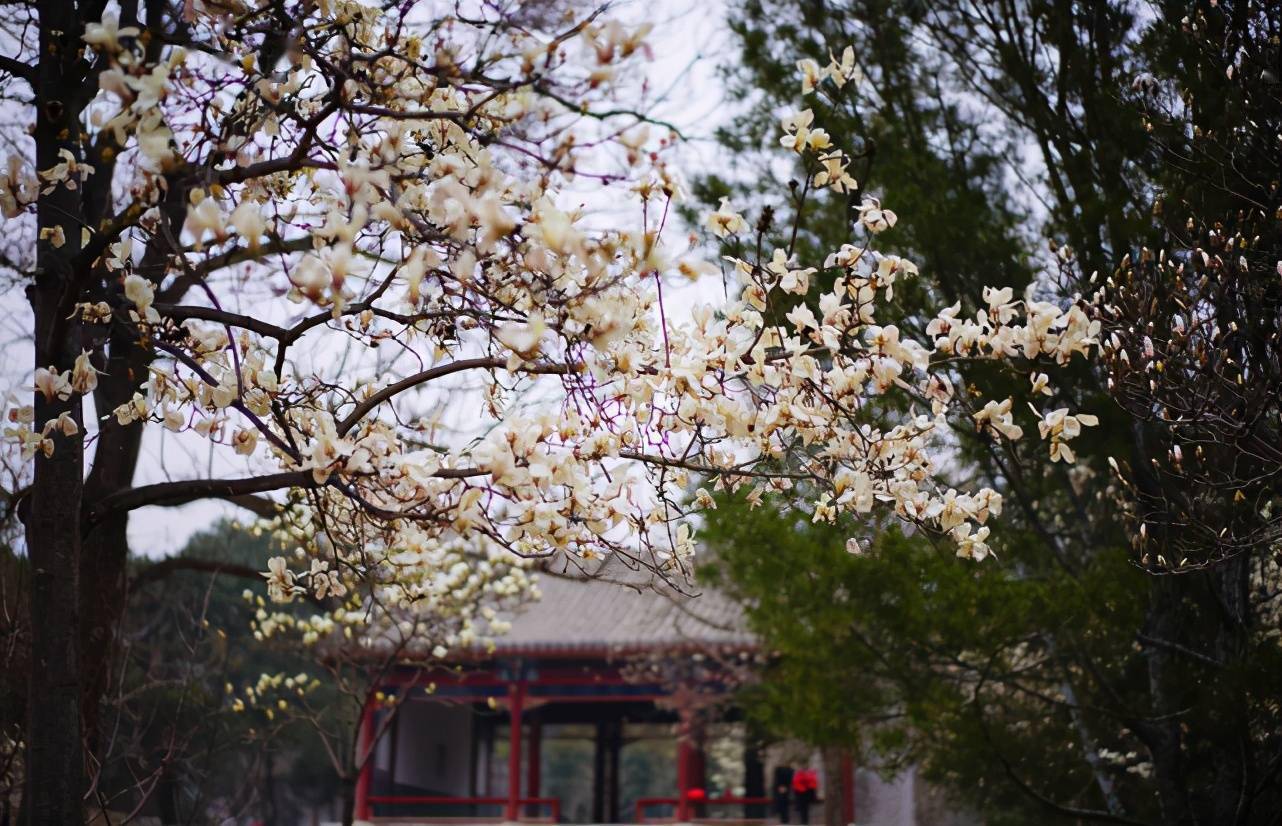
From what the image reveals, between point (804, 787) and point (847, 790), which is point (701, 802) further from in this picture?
point (804, 787)

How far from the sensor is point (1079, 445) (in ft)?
18.5

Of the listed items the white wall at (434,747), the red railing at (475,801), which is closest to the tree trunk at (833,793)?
the red railing at (475,801)

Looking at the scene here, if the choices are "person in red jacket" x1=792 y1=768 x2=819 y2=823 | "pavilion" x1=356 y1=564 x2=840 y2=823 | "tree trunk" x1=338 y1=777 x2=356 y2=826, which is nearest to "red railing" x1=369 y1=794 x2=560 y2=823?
"pavilion" x1=356 y1=564 x2=840 y2=823

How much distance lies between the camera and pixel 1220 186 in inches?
169

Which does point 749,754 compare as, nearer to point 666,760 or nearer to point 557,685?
point 557,685

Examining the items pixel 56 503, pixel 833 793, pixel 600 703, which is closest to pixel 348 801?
pixel 56 503

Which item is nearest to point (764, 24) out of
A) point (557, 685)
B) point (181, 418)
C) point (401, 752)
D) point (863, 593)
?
point (863, 593)

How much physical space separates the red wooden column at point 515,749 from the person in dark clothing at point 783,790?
2737mm

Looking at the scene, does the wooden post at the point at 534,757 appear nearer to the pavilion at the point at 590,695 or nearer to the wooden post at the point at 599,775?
the pavilion at the point at 590,695

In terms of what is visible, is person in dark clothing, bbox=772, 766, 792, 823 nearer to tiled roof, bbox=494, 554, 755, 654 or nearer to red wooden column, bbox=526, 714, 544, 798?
tiled roof, bbox=494, 554, 755, 654

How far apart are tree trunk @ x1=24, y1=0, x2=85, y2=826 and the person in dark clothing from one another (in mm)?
10398

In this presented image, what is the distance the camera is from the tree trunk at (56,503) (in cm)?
272

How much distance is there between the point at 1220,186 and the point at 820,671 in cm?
337

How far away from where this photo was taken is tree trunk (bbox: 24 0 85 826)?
272 centimetres
